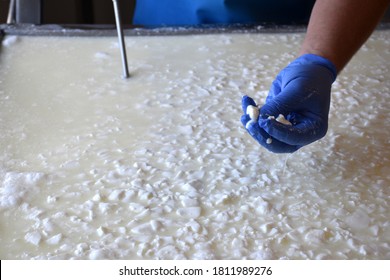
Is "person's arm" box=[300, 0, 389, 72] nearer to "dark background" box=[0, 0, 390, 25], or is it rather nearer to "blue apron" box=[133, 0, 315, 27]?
"blue apron" box=[133, 0, 315, 27]

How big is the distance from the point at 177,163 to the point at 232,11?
2.49 feet

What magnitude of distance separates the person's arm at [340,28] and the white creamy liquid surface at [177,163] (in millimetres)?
161

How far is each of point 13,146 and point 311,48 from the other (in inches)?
25.4

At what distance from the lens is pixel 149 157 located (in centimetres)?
111

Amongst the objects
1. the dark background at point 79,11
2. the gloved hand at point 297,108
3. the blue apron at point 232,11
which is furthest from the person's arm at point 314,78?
the dark background at point 79,11

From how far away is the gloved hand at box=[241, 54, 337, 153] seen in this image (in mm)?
974

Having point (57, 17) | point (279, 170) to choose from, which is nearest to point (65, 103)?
point (279, 170)

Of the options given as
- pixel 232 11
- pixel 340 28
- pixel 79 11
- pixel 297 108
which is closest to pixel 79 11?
pixel 79 11

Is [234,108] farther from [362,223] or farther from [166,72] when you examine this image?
[362,223]

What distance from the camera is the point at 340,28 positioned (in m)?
1.18

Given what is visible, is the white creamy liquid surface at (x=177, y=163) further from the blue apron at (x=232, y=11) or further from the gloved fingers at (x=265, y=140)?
the blue apron at (x=232, y=11)

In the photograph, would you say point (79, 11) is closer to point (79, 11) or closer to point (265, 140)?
point (79, 11)

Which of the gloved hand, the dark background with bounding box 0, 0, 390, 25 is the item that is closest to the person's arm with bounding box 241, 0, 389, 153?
the gloved hand

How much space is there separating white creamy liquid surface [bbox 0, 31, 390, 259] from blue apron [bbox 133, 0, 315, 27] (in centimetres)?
16
